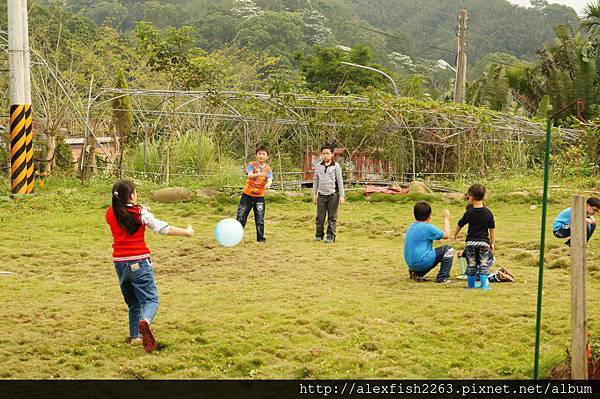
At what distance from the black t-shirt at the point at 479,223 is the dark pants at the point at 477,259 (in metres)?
0.10

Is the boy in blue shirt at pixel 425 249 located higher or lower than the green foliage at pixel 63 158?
lower

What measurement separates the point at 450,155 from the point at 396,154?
1655mm

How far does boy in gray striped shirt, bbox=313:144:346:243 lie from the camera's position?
1261 cm

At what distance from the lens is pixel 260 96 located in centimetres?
1950

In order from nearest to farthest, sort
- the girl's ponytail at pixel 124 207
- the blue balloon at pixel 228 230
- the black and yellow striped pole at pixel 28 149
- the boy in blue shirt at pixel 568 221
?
the girl's ponytail at pixel 124 207 < the blue balloon at pixel 228 230 < the boy in blue shirt at pixel 568 221 < the black and yellow striped pole at pixel 28 149

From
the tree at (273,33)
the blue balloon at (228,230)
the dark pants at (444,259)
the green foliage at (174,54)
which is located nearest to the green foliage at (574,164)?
the green foliage at (174,54)

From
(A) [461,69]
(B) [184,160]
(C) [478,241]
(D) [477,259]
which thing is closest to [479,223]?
(C) [478,241]

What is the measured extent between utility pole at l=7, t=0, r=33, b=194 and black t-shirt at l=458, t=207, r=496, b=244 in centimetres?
1018

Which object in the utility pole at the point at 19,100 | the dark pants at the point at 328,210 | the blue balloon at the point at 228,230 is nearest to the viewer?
the blue balloon at the point at 228,230

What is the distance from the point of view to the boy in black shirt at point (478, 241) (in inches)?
359

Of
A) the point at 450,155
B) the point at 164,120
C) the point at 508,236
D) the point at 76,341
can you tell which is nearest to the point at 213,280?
the point at 76,341

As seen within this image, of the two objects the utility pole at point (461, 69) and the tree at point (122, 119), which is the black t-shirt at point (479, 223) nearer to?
the tree at point (122, 119)

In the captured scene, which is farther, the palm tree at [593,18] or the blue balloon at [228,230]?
the palm tree at [593,18]

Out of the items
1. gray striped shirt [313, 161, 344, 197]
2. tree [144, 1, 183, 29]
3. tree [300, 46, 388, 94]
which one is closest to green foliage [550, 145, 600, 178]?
gray striped shirt [313, 161, 344, 197]
